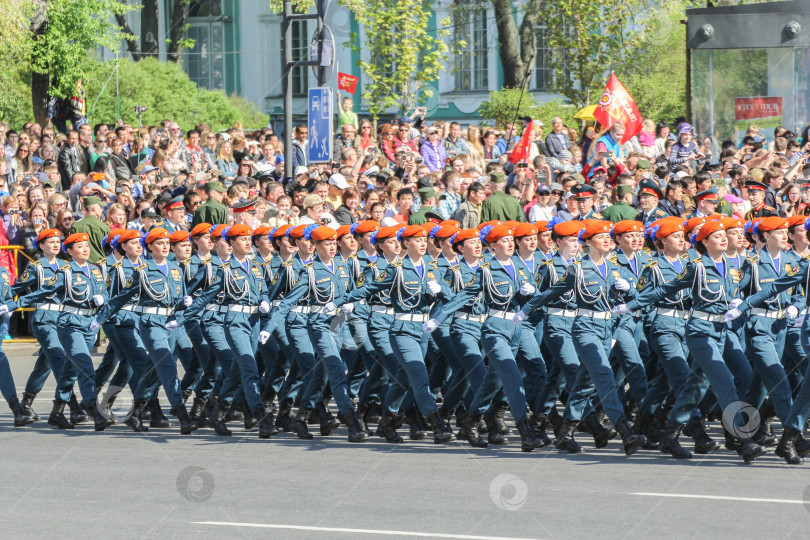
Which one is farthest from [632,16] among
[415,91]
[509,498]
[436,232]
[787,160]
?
[509,498]

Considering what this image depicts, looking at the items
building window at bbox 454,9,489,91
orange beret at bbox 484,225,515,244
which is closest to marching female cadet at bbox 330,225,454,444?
orange beret at bbox 484,225,515,244

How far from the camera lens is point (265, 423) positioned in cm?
1170

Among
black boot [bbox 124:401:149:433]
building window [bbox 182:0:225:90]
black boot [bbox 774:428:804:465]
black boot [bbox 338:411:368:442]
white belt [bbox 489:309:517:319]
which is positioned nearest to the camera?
black boot [bbox 774:428:804:465]

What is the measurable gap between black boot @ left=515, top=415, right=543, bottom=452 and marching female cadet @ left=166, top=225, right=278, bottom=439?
2.21 m

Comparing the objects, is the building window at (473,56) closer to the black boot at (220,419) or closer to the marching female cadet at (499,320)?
the black boot at (220,419)

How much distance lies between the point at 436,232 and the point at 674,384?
2.59 metres

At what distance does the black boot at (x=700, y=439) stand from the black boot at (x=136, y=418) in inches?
184

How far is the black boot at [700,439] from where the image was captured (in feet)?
33.9

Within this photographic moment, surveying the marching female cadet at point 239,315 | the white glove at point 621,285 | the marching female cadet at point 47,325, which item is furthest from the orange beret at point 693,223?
the marching female cadet at point 47,325

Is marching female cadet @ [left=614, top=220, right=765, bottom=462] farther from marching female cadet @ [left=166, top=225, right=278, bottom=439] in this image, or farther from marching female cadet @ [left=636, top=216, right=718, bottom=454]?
marching female cadet @ [left=166, top=225, right=278, bottom=439]

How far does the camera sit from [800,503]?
27.6 ft

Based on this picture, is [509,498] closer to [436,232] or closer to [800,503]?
[800,503]

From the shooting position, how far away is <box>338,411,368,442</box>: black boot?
1130 centimetres

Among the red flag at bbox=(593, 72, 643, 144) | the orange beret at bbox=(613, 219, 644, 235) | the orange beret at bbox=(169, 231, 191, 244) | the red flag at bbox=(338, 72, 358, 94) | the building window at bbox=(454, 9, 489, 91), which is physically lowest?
the orange beret at bbox=(169, 231, 191, 244)
